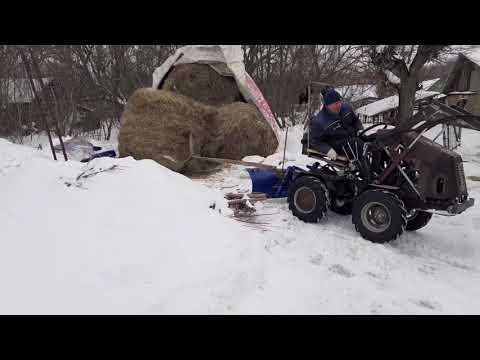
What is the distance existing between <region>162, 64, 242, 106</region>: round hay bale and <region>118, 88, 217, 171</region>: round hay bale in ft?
2.81

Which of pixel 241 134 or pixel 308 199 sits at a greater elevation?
pixel 241 134

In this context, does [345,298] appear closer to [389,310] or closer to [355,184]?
[389,310]

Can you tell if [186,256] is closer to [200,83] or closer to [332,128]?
[332,128]

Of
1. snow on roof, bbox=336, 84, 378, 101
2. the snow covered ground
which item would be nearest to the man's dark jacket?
the snow covered ground

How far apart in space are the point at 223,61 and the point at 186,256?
6.92m

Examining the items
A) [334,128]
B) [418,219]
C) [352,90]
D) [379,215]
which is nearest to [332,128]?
[334,128]

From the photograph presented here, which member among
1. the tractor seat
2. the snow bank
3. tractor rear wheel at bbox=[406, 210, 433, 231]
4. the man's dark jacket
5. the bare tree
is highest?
the bare tree

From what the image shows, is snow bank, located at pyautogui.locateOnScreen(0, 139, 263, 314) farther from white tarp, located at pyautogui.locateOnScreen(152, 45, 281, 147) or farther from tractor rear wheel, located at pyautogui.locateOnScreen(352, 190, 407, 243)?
white tarp, located at pyautogui.locateOnScreen(152, 45, 281, 147)

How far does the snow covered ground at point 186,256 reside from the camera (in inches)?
92.5

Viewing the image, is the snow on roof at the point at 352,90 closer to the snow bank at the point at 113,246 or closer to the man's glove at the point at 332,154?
the man's glove at the point at 332,154

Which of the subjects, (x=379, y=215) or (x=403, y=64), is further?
(x=403, y=64)

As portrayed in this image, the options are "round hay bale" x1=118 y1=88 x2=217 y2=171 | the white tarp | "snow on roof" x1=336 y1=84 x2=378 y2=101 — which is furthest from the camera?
"snow on roof" x1=336 y1=84 x2=378 y2=101

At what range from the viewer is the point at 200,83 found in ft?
29.2

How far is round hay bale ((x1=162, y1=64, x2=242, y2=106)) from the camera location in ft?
29.0
